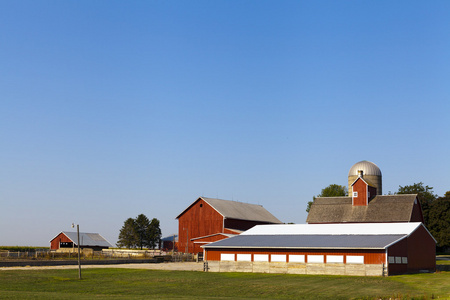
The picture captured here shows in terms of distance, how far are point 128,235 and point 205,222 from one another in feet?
154

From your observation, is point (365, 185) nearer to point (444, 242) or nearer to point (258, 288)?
point (444, 242)

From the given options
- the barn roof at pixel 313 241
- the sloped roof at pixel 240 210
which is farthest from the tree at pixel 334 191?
the barn roof at pixel 313 241

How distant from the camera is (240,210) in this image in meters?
97.9

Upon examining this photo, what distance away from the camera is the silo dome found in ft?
297

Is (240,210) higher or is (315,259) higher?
(240,210)

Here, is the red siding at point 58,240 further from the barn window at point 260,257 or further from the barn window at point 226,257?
the barn window at point 260,257

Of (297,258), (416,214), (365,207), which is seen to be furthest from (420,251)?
(416,214)

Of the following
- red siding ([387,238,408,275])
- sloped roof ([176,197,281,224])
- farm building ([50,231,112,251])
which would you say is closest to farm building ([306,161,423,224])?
sloped roof ([176,197,281,224])

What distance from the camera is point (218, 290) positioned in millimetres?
39250

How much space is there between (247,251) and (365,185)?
29.8 metres

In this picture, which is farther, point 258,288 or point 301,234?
point 301,234

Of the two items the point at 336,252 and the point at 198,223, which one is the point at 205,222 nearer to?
the point at 198,223

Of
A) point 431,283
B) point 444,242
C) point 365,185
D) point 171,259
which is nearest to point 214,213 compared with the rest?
point 171,259

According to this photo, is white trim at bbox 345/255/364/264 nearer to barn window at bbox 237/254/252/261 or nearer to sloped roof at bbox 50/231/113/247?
barn window at bbox 237/254/252/261
